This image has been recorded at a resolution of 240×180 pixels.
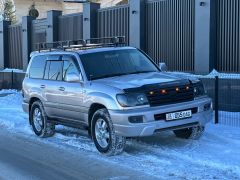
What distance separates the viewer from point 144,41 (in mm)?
21156

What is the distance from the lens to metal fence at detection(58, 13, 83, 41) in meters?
25.6

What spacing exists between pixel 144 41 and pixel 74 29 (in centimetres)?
593

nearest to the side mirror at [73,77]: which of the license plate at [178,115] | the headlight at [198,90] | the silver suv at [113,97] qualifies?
the silver suv at [113,97]

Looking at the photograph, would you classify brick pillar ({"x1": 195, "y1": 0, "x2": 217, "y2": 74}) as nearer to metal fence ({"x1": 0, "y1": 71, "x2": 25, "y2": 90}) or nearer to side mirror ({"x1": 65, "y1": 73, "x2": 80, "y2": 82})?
side mirror ({"x1": 65, "y1": 73, "x2": 80, "y2": 82})

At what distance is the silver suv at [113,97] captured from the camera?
28.9ft

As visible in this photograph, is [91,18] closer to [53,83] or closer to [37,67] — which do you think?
[37,67]

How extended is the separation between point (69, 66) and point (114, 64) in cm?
91

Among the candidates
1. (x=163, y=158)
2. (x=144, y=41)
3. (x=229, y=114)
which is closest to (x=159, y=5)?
(x=144, y=41)

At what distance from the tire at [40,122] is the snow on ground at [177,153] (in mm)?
168

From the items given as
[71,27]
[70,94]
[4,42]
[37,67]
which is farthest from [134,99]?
[4,42]

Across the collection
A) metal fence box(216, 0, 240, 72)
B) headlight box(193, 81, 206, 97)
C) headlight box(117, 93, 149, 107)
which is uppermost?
metal fence box(216, 0, 240, 72)

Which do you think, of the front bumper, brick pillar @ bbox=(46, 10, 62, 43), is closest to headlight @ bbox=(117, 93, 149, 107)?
the front bumper

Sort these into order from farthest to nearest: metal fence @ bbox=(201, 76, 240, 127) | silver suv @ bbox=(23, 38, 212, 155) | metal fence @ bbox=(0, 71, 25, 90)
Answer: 1. metal fence @ bbox=(0, 71, 25, 90)
2. metal fence @ bbox=(201, 76, 240, 127)
3. silver suv @ bbox=(23, 38, 212, 155)

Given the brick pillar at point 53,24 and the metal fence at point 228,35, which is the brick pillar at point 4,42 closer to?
the brick pillar at point 53,24
